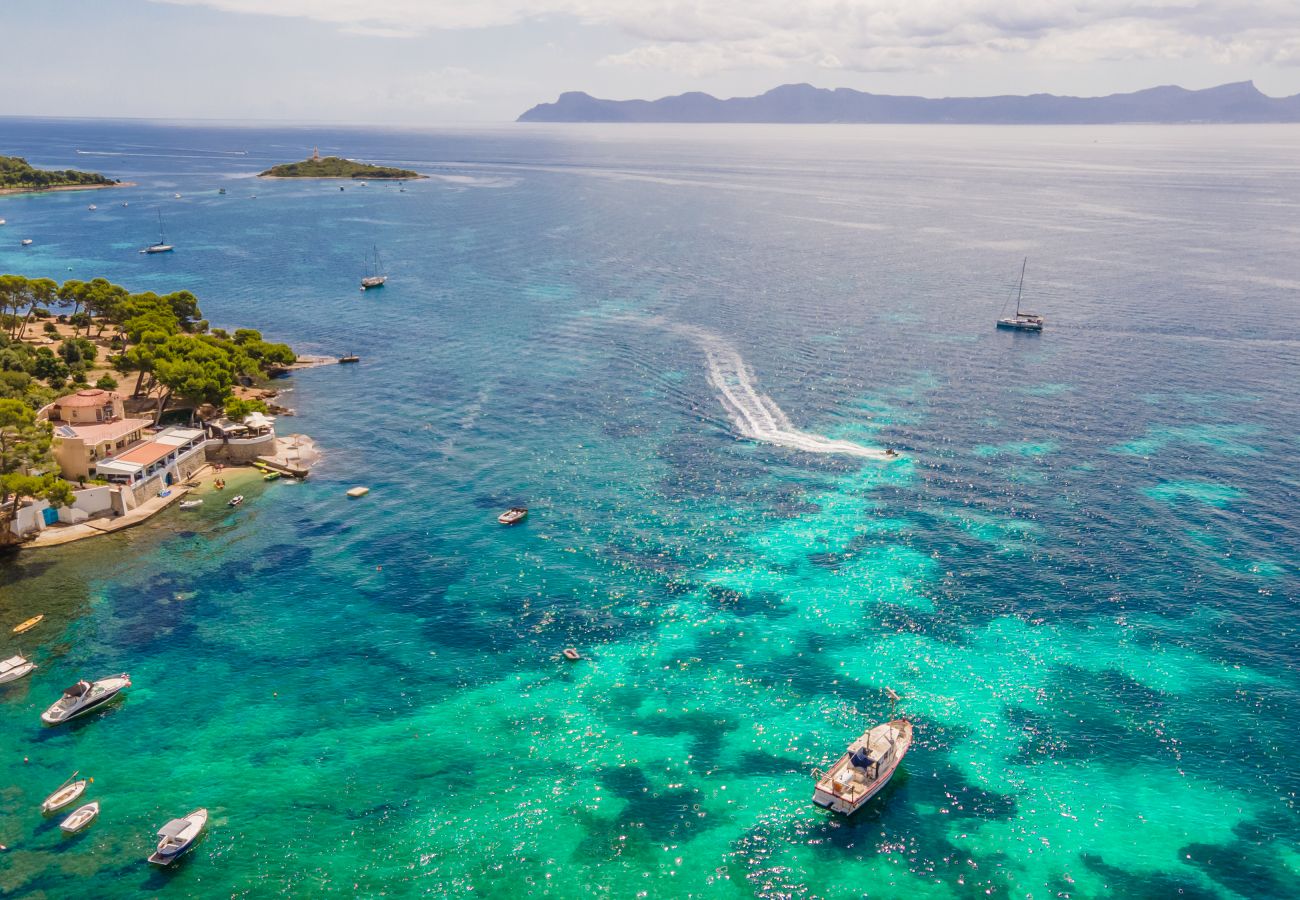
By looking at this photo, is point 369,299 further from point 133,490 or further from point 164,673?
point 164,673

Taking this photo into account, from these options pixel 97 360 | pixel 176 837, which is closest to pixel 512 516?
pixel 176 837

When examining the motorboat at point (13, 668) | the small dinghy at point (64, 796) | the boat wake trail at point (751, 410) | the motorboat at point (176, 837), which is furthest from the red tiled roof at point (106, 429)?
the boat wake trail at point (751, 410)

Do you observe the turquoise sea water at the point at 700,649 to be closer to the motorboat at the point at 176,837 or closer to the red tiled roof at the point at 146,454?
the motorboat at the point at 176,837

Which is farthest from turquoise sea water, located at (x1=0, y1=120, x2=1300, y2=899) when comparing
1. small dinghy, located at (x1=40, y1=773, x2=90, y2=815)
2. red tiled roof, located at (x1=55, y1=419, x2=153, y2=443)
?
red tiled roof, located at (x1=55, y1=419, x2=153, y2=443)

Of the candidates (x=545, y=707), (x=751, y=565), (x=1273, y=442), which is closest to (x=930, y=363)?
(x=1273, y=442)

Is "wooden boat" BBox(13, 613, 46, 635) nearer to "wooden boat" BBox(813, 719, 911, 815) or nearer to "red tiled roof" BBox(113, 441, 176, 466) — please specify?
"red tiled roof" BBox(113, 441, 176, 466)
